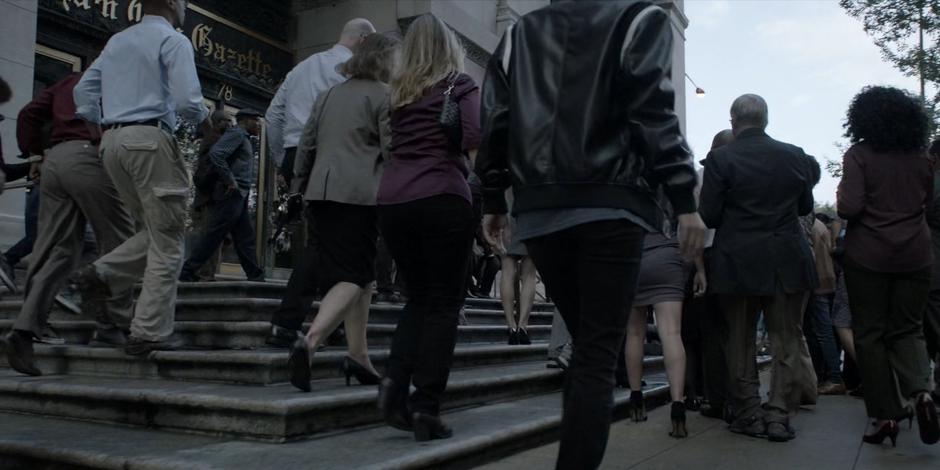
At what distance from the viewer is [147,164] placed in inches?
182

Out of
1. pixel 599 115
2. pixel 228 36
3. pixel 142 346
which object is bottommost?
pixel 142 346

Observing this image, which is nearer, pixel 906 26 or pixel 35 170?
pixel 35 170

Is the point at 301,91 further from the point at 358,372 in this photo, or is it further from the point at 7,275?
the point at 7,275

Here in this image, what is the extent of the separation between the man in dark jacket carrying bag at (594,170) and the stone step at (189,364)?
81.7 inches

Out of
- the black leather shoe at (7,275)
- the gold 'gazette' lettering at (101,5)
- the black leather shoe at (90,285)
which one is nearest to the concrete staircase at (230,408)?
the black leather shoe at (90,285)

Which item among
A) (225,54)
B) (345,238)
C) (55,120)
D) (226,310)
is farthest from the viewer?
(225,54)

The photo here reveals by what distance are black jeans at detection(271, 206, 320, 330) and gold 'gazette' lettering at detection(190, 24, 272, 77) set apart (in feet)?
26.1

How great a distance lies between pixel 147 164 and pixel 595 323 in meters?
3.07

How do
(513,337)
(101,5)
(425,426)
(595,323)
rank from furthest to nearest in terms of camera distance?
(101,5) < (513,337) < (425,426) < (595,323)

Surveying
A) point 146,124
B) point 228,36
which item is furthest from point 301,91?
point 228,36

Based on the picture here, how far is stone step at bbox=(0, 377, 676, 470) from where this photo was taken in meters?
3.20

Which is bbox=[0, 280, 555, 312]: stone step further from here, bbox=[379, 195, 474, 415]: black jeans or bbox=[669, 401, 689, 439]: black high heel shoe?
bbox=[669, 401, 689, 439]: black high heel shoe

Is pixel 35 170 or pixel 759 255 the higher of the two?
pixel 35 170

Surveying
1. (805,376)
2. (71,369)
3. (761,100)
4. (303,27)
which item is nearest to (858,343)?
(805,376)
